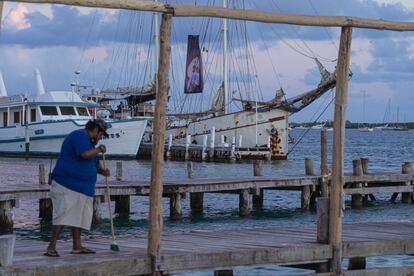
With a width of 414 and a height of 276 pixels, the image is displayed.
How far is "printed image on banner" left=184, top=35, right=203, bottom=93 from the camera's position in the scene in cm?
6241

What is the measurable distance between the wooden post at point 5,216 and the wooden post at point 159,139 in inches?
420

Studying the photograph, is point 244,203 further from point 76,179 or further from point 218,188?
point 76,179

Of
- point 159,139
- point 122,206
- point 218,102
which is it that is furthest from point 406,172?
point 218,102

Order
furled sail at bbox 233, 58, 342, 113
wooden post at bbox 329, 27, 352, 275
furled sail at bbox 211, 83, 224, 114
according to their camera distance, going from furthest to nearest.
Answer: furled sail at bbox 211, 83, 224, 114
furled sail at bbox 233, 58, 342, 113
wooden post at bbox 329, 27, 352, 275

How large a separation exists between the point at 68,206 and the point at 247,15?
3066 mm

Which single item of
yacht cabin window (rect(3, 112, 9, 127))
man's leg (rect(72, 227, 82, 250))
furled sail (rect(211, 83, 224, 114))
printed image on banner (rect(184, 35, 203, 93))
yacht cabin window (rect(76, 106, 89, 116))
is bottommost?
man's leg (rect(72, 227, 82, 250))

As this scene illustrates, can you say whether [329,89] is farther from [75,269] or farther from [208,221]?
[75,269]

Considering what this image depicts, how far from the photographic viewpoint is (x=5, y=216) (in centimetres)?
1934

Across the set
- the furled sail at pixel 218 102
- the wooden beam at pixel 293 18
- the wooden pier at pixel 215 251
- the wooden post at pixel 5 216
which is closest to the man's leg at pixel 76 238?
the wooden pier at pixel 215 251

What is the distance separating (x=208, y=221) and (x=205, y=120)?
3717 cm

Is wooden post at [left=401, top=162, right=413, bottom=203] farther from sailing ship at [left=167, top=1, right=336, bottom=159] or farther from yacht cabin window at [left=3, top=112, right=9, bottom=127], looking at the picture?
yacht cabin window at [left=3, top=112, right=9, bottom=127]

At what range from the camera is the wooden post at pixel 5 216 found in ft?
63.2

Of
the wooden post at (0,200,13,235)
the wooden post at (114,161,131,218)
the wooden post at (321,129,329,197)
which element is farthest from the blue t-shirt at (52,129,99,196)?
the wooden post at (321,129,329,197)

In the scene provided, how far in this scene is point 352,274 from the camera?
35.4ft
